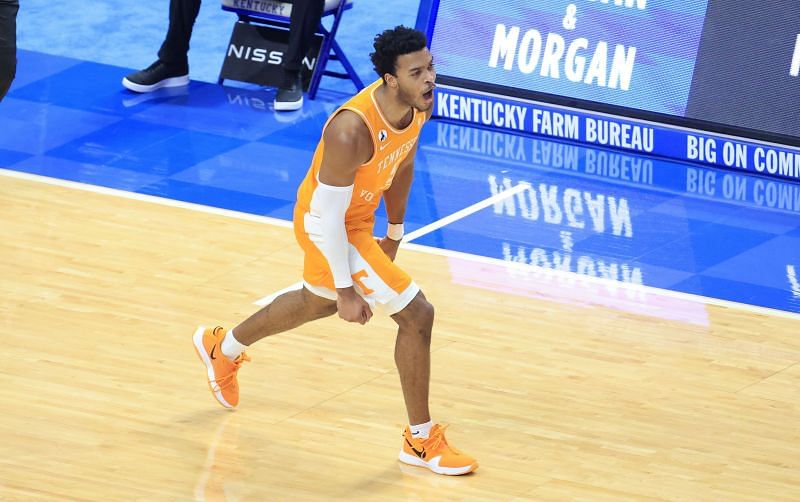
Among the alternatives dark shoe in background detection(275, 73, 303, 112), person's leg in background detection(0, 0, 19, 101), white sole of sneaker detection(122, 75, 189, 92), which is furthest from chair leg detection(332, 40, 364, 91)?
person's leg in background detection(0, 0, 19, 101)

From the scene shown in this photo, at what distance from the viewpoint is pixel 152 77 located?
36.1 feet

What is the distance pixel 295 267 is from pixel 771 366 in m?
2.55

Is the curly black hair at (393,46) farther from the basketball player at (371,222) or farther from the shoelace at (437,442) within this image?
the shoelace at (437,442)

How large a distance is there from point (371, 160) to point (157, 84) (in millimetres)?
5800

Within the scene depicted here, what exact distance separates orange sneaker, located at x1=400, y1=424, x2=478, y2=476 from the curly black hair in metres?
1.42

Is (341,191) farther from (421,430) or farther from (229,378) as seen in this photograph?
(229,378)

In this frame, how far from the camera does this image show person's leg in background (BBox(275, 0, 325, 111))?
10.7 metres

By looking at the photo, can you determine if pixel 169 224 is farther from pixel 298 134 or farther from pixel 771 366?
pixel 771 366

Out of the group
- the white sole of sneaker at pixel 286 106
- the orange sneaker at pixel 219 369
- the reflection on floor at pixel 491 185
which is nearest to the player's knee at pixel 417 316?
the orange sneaker at pixel 219 369

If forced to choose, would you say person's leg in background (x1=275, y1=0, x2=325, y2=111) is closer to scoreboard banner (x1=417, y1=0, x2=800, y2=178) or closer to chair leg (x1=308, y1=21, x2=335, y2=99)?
chair leg (x1=308, y1=21, x2=335, y2=99)

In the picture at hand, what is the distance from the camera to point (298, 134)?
1033cm

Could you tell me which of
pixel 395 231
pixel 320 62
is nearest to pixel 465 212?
pixel 320 62

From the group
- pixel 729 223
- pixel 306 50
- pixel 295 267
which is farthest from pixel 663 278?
pixel 306 50

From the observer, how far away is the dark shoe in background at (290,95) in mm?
10797
